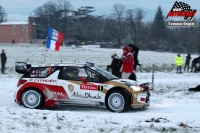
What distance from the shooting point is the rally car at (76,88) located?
13125 mm

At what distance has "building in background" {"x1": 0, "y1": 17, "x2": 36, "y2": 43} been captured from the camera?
400ft

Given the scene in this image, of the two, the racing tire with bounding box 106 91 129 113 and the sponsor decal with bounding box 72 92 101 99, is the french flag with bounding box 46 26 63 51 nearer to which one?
the sponsor decal with bounding box 72 92 101 99

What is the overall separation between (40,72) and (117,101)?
265 cm

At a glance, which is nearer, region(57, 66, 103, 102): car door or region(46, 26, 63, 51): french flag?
region(57, 66, 103, 102): car door

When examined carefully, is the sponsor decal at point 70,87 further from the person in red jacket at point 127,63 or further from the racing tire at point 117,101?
the person in red jacket at point 127,63

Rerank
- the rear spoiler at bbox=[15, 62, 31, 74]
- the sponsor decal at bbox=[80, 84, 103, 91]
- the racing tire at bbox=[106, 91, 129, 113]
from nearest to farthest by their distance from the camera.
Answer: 1. the racing tire at bbox=[106, 91, 129, 113]
2. the sponsor decal at bbox=[80, 84, 103, 91]
3. the rear spoiler at bbox=[15, 62, 31, 74]

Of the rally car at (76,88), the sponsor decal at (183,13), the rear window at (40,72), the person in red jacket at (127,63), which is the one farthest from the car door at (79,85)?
the sponsor decal at (183,13)

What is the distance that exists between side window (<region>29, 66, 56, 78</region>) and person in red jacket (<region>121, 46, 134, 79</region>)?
12.3 feet

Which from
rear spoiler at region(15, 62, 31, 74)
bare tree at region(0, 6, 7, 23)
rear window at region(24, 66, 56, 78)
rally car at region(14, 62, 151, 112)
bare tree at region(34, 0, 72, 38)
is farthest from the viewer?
bare tree at region(0, 6, 7, 23)

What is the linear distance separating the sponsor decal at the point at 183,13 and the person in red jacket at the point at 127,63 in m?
3.82

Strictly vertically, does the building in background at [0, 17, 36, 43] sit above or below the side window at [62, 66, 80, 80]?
above

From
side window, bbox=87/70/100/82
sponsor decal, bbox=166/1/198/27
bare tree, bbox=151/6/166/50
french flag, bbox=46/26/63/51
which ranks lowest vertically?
side window, bbox=87/70/100/82

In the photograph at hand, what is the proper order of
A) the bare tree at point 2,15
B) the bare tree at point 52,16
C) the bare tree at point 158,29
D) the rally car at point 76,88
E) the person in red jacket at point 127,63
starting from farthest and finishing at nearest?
the bare tree at point 2,15 → the bare tree at point 52,16 → the bare tree at point 158,29 → the person in red jacket at point 127,63 → the rally car at point 76,88

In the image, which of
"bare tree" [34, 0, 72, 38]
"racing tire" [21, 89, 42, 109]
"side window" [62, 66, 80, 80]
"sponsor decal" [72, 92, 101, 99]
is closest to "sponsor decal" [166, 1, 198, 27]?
"side window" [62, 66, 80, 80]
